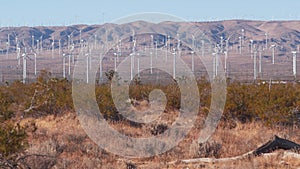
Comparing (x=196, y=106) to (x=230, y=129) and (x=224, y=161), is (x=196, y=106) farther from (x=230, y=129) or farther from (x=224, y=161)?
(x=224, y=161)

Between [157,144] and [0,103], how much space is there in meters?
3.82

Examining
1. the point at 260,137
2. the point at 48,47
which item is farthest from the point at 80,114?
the point at 48,47

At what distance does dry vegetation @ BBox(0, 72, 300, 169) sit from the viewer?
33.6 ft

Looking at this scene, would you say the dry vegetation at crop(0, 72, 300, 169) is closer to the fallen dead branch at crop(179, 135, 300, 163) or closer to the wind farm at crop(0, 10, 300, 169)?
the wind farm at crop(0, 10, 300, 169)

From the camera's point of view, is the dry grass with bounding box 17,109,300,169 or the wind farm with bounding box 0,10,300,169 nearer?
the dry grass with bounding box 17,109,300,169

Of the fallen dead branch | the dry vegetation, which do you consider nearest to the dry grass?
the dry vegetation

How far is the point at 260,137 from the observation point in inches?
571

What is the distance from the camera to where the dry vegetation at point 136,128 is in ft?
33.6

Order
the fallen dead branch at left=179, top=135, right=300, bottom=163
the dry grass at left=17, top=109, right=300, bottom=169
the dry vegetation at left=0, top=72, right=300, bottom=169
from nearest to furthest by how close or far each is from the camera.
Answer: the dry vegetation at left=0, top=72, right=300, bottom=169
the dry grass at left=17, top=109, right=300, bottom=169
the fallen dead branch at left=179, top=135, right=300, bottom=163

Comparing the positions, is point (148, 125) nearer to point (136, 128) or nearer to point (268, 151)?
point (136, 128)

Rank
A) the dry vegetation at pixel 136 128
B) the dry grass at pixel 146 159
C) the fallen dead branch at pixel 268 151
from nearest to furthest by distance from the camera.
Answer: the dry vegetation at pixel 136 128 → the dry grass at pixel 146 159 → the fallen dead branch at pixel 268 151

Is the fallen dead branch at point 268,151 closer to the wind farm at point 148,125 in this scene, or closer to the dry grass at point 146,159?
the wind farm at point 148,125

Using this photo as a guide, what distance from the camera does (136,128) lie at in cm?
1611

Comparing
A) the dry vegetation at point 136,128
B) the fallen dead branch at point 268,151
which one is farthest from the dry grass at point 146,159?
the fallen dead branch at point 268,151
